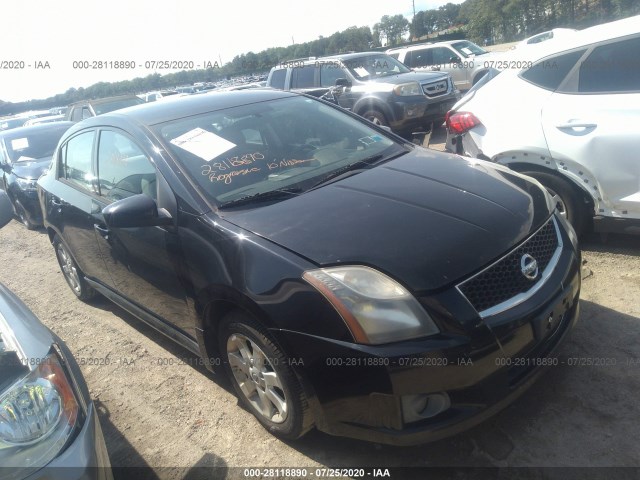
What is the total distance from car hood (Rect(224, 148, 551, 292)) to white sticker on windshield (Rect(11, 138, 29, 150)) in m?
7.71

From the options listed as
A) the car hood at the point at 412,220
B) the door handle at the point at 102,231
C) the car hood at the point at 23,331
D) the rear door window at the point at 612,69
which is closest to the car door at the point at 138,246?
the door handle at the point at 102,231

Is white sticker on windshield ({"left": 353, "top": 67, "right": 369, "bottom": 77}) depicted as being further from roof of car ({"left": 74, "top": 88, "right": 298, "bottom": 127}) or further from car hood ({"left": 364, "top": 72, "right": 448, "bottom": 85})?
roof of car ({"left": 74, "top": 88, "right": 298, "bottom": 127})

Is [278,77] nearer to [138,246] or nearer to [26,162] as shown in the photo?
[26,162]

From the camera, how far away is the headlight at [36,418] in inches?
67.1

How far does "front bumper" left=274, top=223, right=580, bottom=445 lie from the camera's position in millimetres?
2014

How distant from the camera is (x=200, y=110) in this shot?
11.2 ft

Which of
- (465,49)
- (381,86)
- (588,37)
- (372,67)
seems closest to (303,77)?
(372,67)

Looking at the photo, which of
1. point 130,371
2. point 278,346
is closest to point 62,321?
point 130,371

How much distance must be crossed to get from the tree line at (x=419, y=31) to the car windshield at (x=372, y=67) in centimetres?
812

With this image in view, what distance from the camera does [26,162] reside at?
27.1ft

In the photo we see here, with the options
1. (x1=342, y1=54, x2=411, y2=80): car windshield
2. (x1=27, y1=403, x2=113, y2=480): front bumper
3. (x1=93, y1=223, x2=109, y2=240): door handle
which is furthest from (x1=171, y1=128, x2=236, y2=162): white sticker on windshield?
(x1=342, y1=54, x2=411, y2=80): car windshield

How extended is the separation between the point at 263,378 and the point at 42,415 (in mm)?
996

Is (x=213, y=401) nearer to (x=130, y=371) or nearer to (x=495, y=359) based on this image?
(x=130, y=371)

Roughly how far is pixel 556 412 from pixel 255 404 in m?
1.52
